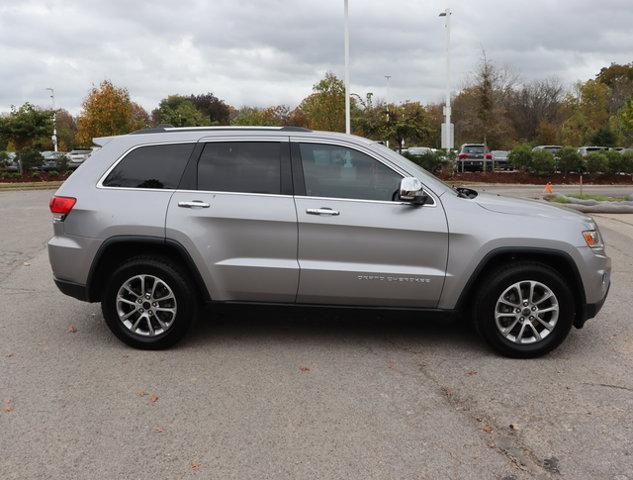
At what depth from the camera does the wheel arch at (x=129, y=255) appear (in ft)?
15.8

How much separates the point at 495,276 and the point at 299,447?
2190mm

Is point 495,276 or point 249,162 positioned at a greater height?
point 249,162

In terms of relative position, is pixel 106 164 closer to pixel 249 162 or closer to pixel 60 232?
pixel 60 232

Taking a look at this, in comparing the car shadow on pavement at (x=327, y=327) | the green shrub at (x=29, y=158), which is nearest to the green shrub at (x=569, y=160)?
the car shadow on pavement at (x=327, y=327)

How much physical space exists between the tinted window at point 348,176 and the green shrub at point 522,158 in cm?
2352

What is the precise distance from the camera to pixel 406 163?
4.91 metres

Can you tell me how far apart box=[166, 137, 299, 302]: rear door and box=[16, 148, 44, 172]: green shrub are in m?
29.1

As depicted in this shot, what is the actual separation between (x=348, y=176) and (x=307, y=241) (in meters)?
0.63

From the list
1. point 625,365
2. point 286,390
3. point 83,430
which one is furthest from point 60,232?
point 625,365

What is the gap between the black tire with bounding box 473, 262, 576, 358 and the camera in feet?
15.2

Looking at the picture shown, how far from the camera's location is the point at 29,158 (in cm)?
3039

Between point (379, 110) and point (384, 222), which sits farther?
point (379, 110)

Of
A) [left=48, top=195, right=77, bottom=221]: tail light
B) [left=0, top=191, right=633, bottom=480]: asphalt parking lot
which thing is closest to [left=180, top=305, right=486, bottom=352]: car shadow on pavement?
[left=0, top=191, right=633, bottom=480]: asphalt parking lot

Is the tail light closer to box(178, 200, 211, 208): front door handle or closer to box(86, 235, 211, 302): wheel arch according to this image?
box(86, 235, 211, 302): wheel arch
